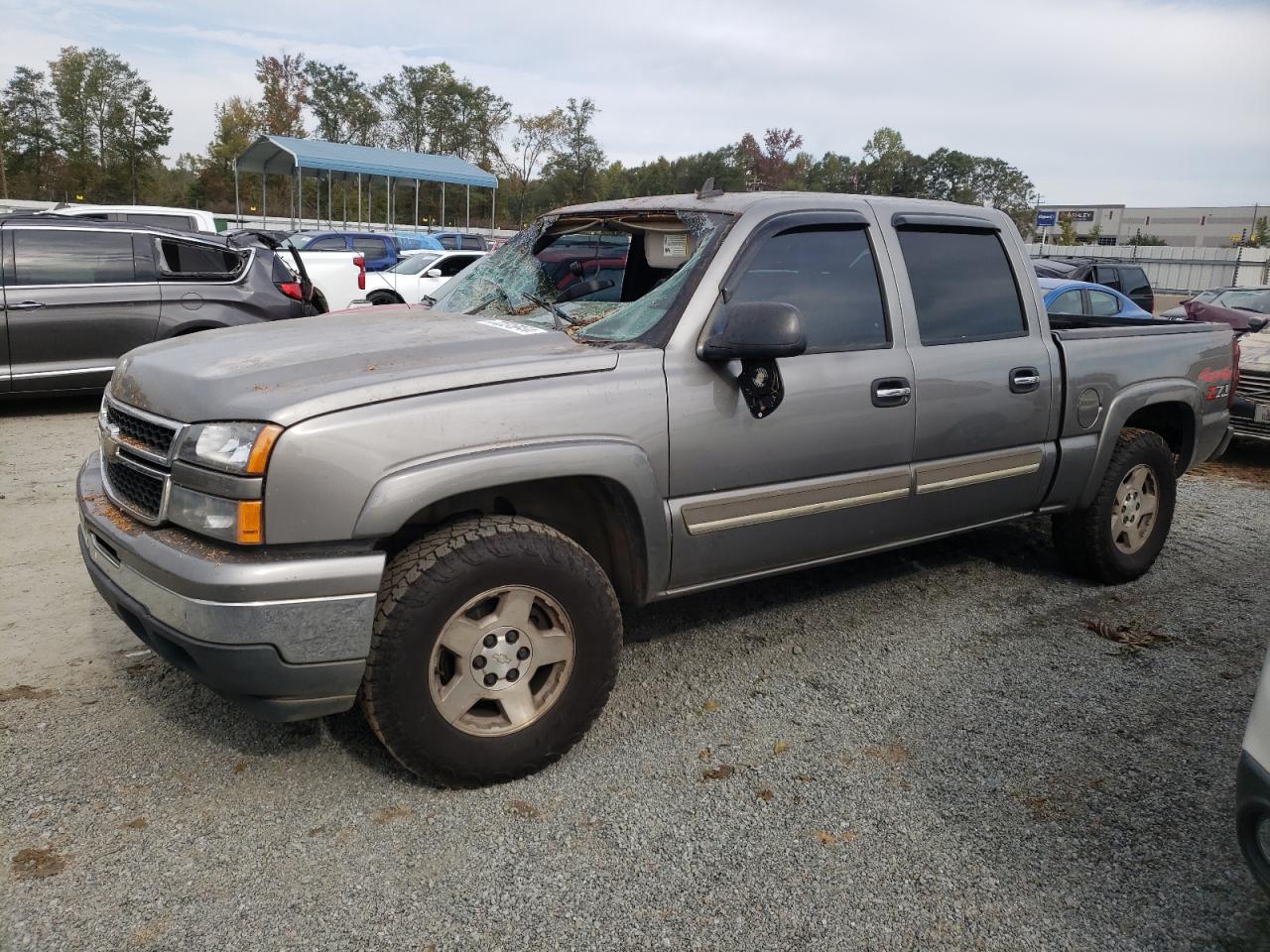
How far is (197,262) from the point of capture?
9328 millimetres

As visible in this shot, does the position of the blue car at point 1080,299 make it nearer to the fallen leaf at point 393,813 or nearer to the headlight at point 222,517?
the fallen leaf at point 393,813

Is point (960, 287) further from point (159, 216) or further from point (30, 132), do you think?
point (30, 132)

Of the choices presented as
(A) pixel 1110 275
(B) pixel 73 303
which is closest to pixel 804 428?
(B) pixel 73 303

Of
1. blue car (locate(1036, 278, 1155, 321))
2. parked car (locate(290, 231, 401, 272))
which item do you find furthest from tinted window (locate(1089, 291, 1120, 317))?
parked car (locate(290, 231, 401, 272))

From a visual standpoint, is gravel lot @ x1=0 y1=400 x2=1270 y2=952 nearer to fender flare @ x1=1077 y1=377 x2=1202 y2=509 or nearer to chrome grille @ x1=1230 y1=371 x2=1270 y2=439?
fender flare @ x1=1077 y1=377 x2=1202 y2=509

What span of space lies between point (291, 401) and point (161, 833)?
1.26 metres

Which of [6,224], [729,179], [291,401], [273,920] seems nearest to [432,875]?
[273,920]

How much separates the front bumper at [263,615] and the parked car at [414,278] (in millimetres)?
11692

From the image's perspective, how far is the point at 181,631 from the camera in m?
2.61

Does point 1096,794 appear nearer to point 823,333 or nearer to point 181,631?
point 823,333

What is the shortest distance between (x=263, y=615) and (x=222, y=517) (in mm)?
287

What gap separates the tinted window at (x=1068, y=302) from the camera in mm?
10406

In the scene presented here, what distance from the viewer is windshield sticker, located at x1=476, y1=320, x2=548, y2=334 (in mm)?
3384

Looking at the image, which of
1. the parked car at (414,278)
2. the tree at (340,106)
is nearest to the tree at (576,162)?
the tree at (340,106)
